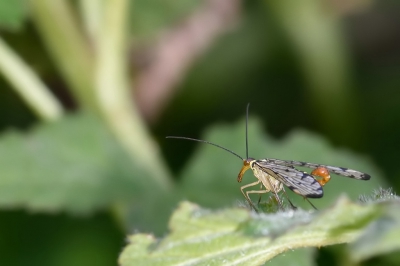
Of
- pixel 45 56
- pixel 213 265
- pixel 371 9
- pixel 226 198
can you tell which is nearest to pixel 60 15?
pixel 45 56

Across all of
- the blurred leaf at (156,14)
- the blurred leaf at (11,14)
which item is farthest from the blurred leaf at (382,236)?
the blurred leaf at (156,14)

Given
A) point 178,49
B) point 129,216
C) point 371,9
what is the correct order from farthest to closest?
point 371,9, point 178,49, point 129,216

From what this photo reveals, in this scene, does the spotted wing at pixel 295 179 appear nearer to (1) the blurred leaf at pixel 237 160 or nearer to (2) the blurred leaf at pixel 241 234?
(1) the blurred leaf at pixel 237 160

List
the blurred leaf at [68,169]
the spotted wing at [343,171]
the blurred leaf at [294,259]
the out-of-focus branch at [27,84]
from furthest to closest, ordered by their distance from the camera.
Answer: the out-of-focus branch at [27,84] → the blurred leaf at [68,169] → the spotted wing at [343,171] → the blurred leaf at [294,259]

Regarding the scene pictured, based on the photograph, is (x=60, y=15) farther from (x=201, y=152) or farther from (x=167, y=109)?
(x=167, y=109)

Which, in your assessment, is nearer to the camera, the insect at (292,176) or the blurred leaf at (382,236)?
the blurred leaf at (382,236)

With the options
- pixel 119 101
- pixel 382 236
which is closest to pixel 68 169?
pixel 119 101

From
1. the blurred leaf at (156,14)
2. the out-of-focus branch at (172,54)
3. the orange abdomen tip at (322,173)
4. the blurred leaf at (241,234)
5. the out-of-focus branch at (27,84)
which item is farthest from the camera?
the out-of-focus branch at (172,54)

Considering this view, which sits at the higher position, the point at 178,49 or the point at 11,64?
the point at 178,49
